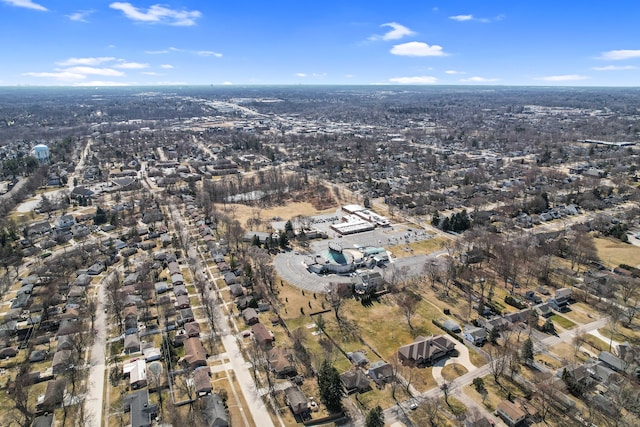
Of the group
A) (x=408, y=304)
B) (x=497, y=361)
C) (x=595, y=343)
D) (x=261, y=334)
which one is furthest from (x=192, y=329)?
(x=595, y=343)

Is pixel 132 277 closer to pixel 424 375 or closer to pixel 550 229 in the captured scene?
pixel 424 375

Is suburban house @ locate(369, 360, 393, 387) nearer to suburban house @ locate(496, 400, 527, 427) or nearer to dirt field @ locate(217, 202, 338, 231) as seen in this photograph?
suburban house @ locate(496, 400, 527, 427)

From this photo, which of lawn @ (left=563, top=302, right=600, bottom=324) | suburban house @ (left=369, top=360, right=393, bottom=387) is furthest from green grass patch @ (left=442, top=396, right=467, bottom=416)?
lawn @ (left=563, top=302, right=600, bottom=324)

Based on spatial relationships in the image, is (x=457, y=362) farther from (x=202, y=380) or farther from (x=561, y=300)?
(x=202, y=380)

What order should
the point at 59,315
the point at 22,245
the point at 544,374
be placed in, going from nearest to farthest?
1. the point at 544,374
2. the point at 59,315
3. the point at 22,245

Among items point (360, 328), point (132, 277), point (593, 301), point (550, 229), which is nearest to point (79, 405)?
point (132, 277)
